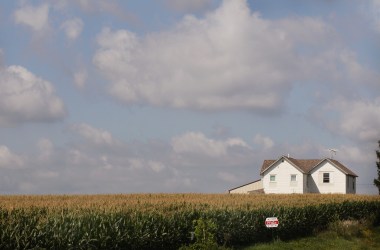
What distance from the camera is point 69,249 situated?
20.9m

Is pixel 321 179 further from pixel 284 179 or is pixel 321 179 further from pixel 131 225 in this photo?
pixel 131 225

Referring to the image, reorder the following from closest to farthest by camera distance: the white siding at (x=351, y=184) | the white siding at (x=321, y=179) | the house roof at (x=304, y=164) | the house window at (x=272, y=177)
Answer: the house roof at (x=304, y=164) → the house window at (x=272, y=177) → the white siding at (x=321, y=179) → the white siding at (x=351, y=184)

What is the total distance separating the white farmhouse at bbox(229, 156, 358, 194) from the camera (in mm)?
73188

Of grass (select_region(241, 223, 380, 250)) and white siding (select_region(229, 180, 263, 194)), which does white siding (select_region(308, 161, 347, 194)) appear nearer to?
white siding (select_region(229, 180, 263, 194))

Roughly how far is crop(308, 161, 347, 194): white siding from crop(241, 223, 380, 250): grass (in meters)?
33.0

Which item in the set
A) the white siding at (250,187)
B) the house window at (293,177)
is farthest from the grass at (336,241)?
the white siding at (250,187)

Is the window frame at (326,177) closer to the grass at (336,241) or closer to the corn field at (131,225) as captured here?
the grass at (336,241)

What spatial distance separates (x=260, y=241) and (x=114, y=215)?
1052 centimetres

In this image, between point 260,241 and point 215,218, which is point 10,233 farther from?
point 260,241

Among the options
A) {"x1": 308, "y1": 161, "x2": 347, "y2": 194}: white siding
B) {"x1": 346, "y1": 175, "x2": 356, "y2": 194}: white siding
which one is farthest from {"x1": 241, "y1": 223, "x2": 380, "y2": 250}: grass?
{"x1": 346, "y1": 175, "x2": 356, "y2": 194}: white siding

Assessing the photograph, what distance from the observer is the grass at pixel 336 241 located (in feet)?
100

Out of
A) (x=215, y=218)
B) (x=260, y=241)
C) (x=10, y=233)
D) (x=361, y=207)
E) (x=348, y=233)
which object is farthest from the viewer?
(x=361, y=207)

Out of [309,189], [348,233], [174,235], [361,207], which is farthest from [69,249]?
[309,189]

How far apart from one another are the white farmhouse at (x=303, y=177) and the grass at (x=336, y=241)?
104 feet
